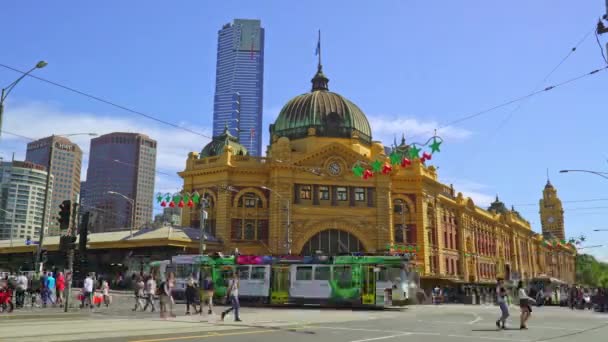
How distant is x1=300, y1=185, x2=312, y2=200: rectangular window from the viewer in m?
52.6

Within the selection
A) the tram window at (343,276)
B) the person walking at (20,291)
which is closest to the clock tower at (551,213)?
the tram window at (343,276)

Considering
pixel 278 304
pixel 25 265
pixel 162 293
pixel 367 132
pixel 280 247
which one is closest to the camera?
pixel 162 293

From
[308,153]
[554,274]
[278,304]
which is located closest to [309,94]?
[308,153]

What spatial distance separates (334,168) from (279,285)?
22.7 m

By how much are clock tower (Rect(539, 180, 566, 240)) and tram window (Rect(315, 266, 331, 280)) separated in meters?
118

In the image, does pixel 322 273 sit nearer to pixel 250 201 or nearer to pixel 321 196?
pixel 321 196

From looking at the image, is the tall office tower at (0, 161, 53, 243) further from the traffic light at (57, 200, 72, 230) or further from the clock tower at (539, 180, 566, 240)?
the clock tower at (539, 180, 566, 240)

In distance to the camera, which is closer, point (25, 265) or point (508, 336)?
point (508, 336)

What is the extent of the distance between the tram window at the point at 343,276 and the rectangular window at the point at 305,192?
71.0 feet

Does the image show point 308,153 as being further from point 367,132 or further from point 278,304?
point 278,304

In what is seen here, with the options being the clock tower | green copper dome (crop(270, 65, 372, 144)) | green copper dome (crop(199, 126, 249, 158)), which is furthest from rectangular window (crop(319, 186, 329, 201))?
the clock tower

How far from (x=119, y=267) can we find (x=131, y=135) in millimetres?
127470

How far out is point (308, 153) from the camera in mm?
52844

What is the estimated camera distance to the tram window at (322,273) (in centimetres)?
3152
